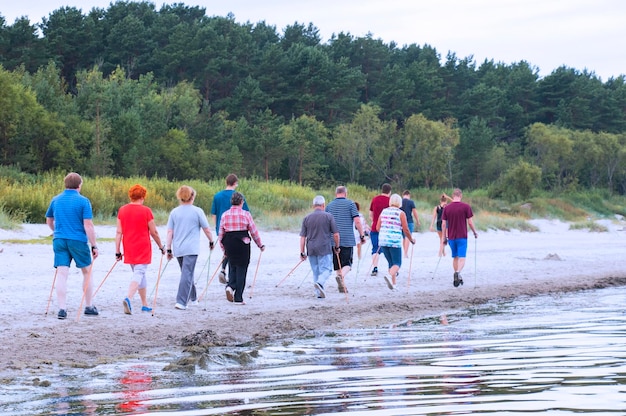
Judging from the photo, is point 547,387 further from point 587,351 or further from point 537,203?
point 537,203

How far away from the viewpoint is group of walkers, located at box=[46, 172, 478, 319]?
12203 millimetres

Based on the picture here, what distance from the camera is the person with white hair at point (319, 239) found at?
51.6 ft

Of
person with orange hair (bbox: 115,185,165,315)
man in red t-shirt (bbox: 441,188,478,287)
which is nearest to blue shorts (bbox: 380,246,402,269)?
man in red t-shirt (bbox: 441,188,478,287)

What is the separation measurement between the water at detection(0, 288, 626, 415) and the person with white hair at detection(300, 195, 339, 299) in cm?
350

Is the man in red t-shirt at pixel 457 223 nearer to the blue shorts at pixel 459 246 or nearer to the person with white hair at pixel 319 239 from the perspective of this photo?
the blue shorts at pixel 459 246

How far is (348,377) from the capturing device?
850 centimetres

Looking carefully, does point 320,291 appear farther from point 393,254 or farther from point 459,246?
point 459,246

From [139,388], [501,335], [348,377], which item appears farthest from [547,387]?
[501,335]

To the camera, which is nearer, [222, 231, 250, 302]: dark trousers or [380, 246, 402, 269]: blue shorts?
[222, 231, 250, 302]: dark trousers

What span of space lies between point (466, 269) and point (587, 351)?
13104 mm

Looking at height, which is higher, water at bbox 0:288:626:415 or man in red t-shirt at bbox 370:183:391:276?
man in red t-shirt at bbox 370:183:391:276

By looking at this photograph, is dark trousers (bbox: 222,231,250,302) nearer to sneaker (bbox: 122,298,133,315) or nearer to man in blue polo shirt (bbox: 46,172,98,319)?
sneaker (bbox: 122,298,133,315)

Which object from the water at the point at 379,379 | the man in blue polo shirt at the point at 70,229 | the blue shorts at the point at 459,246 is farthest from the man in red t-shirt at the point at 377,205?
the man in blue polo shirt at the point at 70,229

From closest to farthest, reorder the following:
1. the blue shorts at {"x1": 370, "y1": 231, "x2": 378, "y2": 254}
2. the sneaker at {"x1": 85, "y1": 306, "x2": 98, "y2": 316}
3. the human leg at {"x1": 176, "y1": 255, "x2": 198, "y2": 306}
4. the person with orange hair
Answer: the sneaker at {"x1": 85, "y1": 306, "x2": 98, "y2": 316} < the person with orange hair < the human leg at {"x1": 176, "y1": 255, "x2": 198, "y2": 306} < the blue shorts at {"x1": 370, "y1": 231, "x2": 378, "y2": 254}
